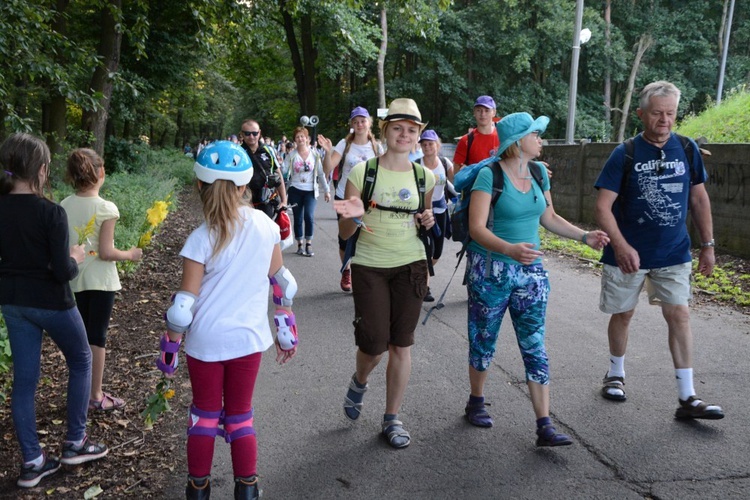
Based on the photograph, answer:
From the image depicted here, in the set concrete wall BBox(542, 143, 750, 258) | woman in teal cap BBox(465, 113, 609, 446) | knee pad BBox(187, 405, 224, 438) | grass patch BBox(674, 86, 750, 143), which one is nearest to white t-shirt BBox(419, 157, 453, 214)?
woman in teal cap BBox(465, 113, 609, 446)

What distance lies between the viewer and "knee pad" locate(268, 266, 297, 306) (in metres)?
3.24

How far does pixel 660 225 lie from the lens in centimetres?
443

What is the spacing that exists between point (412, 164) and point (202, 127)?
8019 cm

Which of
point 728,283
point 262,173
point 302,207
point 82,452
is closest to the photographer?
point 82,452

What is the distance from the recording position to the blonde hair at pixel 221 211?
3.02 metres

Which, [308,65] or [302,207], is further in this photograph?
[308,65]

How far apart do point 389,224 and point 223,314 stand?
54.5 inches

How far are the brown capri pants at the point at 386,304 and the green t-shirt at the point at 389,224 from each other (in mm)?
63

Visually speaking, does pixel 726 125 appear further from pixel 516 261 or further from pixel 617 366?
pixel 516 261

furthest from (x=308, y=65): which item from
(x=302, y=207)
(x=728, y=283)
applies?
(x=728, y=283)

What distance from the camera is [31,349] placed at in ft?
11.3

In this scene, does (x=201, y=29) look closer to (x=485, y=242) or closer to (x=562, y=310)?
(x=562, y=310)

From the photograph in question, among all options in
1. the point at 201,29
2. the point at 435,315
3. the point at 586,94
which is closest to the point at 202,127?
the point at 586,94

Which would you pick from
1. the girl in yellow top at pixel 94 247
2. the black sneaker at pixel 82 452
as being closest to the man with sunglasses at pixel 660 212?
the girl in yellow top at pixel 94 247
